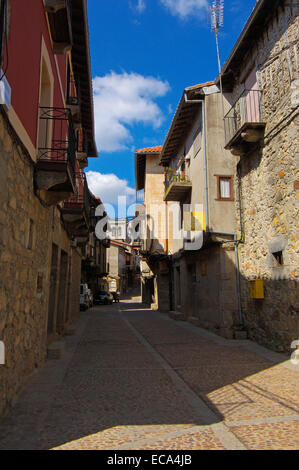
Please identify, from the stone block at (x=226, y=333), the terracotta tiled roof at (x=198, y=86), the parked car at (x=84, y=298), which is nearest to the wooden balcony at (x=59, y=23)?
the terracotta tiled roof at (x=198, y=86)

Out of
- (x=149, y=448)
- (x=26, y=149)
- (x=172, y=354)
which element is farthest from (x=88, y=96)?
(x=149, y=448)

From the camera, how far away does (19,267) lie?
4.97 metres

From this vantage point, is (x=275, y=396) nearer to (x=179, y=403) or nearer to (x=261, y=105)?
(x=179, y=403)

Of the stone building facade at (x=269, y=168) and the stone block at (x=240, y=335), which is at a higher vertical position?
the stone building facade at (x=269, y=168)

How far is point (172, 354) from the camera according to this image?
8391mm

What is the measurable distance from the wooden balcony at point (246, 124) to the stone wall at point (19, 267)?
18.4 ft

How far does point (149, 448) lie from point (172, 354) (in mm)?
5038

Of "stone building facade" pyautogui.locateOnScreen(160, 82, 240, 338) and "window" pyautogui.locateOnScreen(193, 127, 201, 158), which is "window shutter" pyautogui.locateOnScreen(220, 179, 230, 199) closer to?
"stone building facade" pyautogui.locateOnScreen(160, 82, 240, 338)

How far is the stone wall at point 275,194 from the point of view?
777cm

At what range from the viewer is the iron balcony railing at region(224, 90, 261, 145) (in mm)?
9695

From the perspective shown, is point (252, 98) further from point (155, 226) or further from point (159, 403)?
point (155, 226)

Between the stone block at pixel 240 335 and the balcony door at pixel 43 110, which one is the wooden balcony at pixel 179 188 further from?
the balcony door at pixel 43 110

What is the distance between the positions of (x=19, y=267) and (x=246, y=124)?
685 cm

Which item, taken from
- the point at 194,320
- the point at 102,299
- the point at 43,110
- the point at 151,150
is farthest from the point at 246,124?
the point at 102,299
